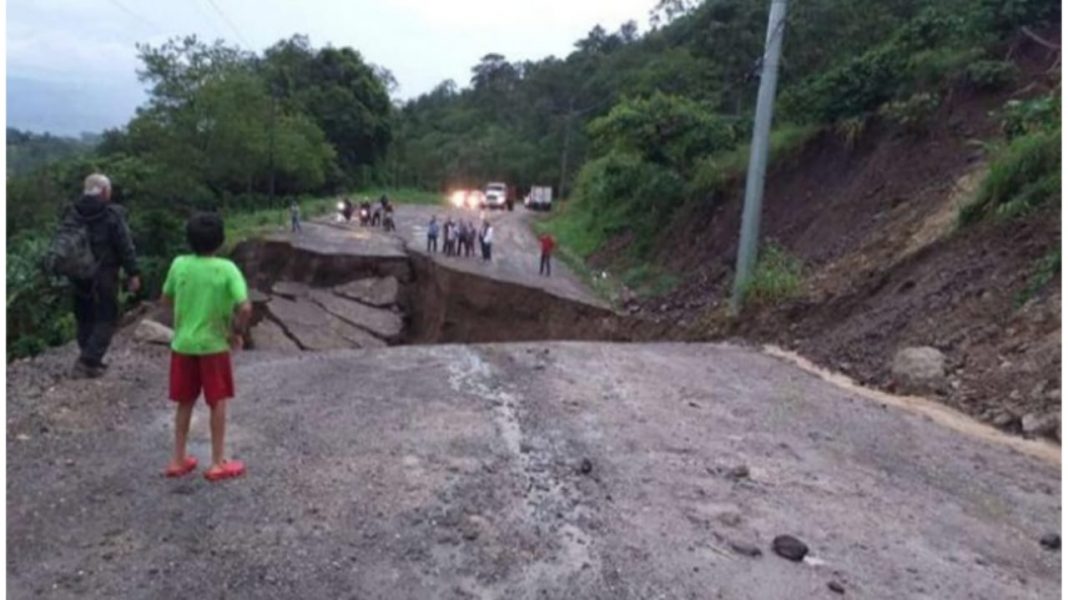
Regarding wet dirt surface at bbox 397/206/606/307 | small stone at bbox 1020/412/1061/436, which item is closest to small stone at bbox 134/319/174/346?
small stone at bbox 1020/412/1061/436

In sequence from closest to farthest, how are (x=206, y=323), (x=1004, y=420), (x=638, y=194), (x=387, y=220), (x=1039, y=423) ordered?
1. (x=206, y=323)
2. (x=1039, y=423)
3. (x=1004, y=420)
4. (x=638, y=194)
5. (x=387, y=220)

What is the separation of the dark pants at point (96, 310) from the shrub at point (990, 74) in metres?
16.1

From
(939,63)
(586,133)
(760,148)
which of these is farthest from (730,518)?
(586,133)

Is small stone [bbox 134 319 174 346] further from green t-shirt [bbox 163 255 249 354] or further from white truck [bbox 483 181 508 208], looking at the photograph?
white truck [bbox 483 181 508 208]

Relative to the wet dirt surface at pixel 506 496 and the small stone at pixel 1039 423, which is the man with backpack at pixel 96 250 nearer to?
the wet dirt surface at pixel 506 496

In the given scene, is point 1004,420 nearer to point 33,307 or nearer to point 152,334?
point 152,334

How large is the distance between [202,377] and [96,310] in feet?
9.52

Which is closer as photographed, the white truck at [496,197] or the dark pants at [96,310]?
the dark pants at [96,310]

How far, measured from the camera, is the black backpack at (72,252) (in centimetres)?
699

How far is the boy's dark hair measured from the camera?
492 cm

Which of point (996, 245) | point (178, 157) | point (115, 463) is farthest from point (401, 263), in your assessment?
point (115, 463)

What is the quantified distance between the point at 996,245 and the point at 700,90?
2501cm

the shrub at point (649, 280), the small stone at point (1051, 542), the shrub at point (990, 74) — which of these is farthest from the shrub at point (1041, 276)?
the shrub at point (649, 280)

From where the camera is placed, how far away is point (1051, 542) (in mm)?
5051
